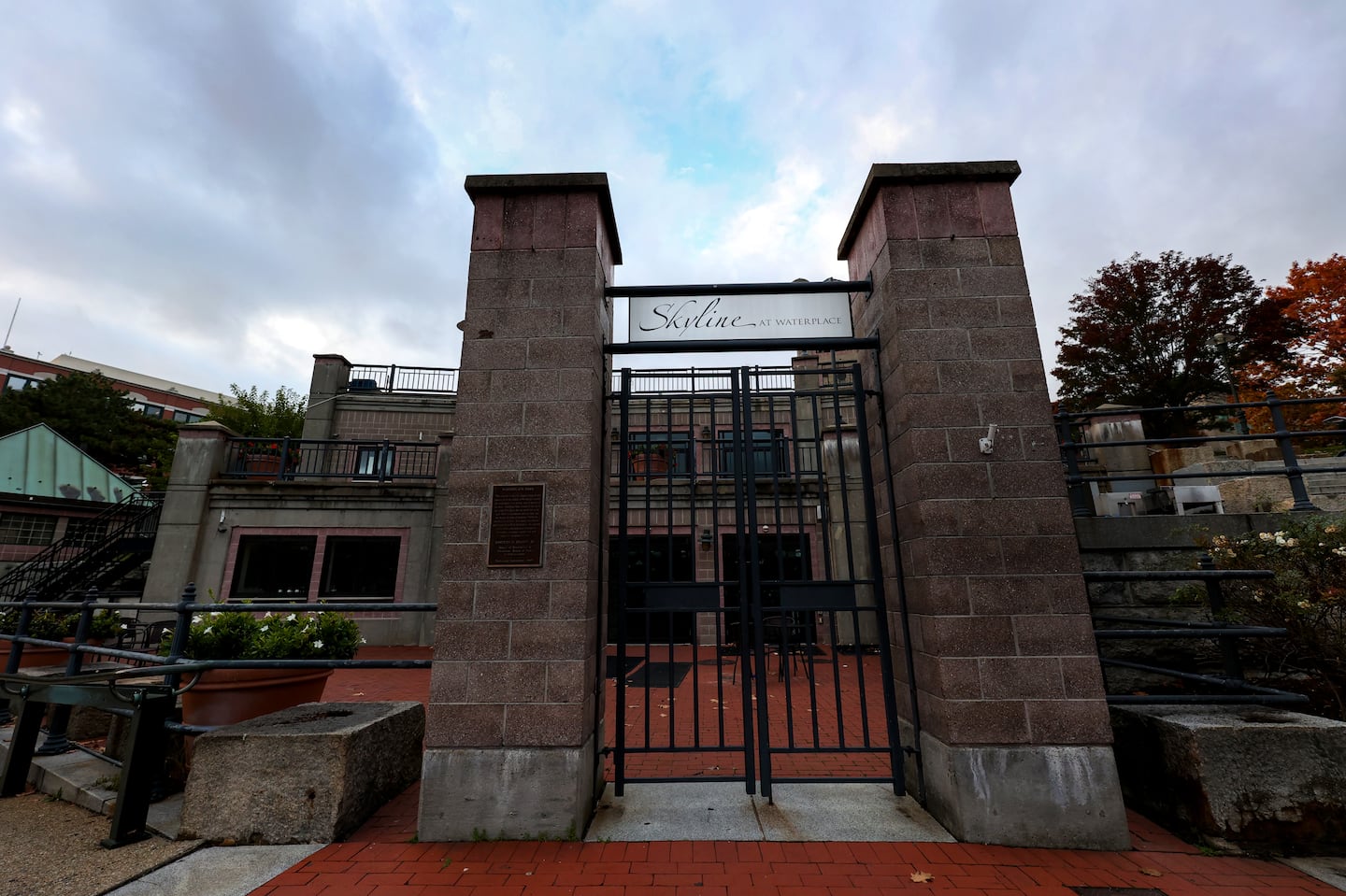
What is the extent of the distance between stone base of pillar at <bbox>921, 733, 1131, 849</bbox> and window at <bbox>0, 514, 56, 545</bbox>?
73.1ft

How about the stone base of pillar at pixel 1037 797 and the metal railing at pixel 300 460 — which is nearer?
the stone base of pillar at pixel 1037 797

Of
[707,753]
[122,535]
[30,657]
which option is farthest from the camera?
[122,535]

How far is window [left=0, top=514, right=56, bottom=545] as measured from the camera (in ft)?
46.9

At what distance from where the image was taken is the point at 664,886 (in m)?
2.66

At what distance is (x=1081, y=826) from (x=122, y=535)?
60.0ft

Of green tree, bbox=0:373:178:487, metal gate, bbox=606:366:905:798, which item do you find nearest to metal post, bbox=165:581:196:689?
metal gate, bbox=606:366:905:798

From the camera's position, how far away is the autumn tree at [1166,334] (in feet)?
53.9

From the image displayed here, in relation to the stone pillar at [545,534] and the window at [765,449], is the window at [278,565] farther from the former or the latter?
the stone pillar at [545,534]

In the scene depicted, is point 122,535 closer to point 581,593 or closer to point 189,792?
point 189,792

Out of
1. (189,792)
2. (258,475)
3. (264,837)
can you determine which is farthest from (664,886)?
(258,475)

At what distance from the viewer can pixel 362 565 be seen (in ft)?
43.2

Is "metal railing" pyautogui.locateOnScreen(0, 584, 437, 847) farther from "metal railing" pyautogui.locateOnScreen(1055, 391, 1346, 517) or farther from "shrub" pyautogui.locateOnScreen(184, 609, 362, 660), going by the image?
"metal railing" pyautogui.locateOnScreen(1055, 391, 1346, 517)

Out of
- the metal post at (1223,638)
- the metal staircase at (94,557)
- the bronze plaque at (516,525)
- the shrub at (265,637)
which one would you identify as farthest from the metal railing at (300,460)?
the metal post at (1223,638)

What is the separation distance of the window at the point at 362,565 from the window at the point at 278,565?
45 centimetres
